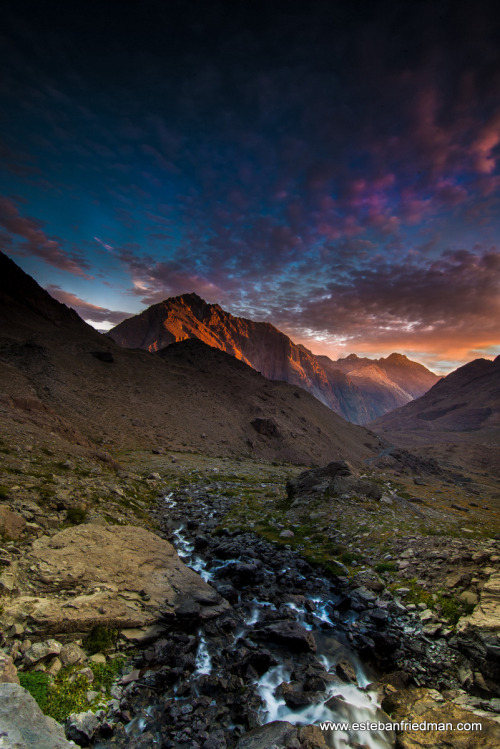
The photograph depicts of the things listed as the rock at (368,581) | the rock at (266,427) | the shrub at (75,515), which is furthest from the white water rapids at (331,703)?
the rock at (266,427)

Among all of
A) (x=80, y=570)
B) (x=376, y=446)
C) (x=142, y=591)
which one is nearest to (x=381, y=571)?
(x=142, y=591)

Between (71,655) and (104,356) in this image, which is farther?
(104,356)

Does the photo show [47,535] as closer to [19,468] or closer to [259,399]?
[19,468]

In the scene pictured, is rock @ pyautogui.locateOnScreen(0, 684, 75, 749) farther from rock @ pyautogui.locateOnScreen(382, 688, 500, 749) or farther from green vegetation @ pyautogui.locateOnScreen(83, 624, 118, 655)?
rock @ pyautogui.locateOnScreen(382, 688, 500, 749)

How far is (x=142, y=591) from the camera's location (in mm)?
11039

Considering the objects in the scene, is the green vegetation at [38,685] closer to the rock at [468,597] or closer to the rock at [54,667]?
the rock at [54,667]

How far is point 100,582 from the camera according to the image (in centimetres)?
1062

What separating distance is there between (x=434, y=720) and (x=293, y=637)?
4601 millimetres

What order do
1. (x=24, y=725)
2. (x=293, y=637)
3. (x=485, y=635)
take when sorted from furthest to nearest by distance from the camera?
(x=293, y=637) → (x=485, y=635) → (x=24, y=725)

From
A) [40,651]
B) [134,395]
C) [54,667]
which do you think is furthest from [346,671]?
[134,395]

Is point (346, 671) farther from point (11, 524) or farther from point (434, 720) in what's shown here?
point (11, 524)

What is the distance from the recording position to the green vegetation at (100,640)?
848 cm

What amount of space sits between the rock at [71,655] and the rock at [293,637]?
20.6 ft

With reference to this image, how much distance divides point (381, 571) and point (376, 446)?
107m
